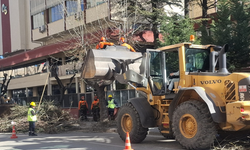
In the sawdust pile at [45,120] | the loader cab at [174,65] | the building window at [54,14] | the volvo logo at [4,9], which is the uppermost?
the volvo logo at [4,9]

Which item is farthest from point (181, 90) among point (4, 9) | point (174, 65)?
point (4, 9)

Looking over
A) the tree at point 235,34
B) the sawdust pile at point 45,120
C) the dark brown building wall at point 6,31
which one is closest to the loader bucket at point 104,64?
the sawdust pile at point 45,120

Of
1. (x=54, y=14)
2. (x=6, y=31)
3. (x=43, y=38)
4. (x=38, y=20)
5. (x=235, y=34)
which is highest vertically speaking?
(x=6, y=31)

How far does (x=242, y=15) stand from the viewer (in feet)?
49.8

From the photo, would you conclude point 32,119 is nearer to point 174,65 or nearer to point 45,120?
point 45,120

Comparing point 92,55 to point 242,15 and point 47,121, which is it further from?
point 242,15

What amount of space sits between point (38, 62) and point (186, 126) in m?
29.1

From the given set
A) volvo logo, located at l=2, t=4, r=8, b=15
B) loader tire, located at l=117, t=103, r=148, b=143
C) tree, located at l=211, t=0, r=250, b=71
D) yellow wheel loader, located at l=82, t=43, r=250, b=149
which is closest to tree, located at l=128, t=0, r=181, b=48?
tree, located at l=211, t=0, r=250, b=71

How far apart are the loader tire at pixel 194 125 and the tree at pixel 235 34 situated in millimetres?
7686

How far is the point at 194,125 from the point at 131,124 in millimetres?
2455

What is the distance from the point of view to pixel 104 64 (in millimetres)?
10375

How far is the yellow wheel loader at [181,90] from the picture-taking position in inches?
→ 305

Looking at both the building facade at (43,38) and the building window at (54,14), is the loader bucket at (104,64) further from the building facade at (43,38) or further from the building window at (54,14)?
the building window at (54,14)

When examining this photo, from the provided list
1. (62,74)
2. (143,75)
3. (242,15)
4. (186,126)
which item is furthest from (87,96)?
(186,126)
